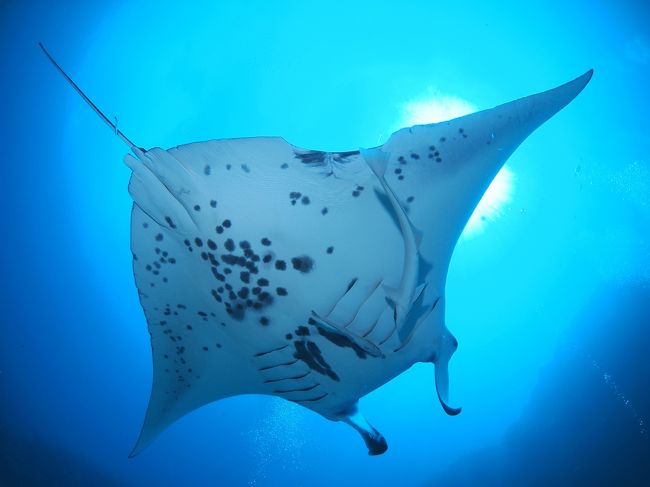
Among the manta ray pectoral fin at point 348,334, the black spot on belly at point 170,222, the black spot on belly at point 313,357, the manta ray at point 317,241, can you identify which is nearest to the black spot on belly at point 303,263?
the manta ray at point 317,241

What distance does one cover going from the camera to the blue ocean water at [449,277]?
516cm

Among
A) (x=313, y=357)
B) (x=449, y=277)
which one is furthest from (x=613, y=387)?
(x=313, y=357)

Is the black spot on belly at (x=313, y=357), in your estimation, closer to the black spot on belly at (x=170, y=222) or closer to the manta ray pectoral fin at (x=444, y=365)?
the manta ray pectoral fin at (x=444, y=365)

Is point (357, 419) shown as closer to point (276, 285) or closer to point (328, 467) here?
point (276, 285)

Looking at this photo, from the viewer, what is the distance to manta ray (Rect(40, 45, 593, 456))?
5.72 ft

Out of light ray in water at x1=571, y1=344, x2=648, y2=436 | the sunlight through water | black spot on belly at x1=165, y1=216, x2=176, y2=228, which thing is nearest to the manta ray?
black spot on belly at x1=165, y1=216, x2=176, y2=228

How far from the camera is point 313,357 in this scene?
218cm

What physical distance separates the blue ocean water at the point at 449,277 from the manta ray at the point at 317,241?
3826mm

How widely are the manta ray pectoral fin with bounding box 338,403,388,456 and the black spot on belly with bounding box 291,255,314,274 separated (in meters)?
1.22

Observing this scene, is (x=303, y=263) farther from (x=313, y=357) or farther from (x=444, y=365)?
(x=444, y=365)

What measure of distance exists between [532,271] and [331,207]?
627cm

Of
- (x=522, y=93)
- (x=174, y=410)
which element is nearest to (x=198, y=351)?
(x=174, y=410)

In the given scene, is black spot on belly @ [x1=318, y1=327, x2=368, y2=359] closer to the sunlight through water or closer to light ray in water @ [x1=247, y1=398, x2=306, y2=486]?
the sunlight through water

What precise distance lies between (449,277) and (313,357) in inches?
212
